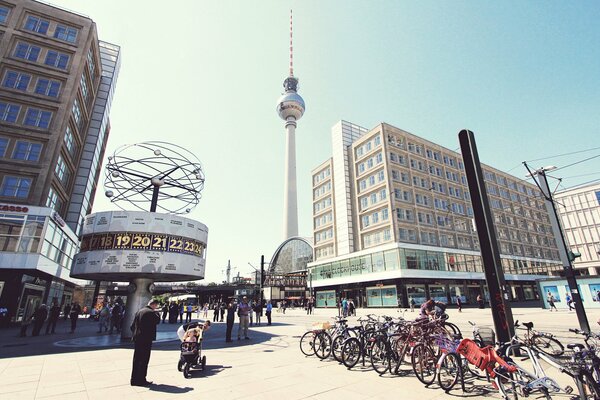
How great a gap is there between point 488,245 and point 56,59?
41532 mm

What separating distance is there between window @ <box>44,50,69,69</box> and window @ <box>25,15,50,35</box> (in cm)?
264

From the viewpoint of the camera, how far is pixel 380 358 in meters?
8.62

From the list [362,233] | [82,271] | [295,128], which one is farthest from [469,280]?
[295,128]

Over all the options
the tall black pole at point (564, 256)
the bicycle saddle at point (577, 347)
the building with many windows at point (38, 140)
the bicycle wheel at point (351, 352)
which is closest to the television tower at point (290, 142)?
the building with many windows at point (38, 140)

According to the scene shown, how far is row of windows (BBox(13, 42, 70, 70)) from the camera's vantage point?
2978 centimetres

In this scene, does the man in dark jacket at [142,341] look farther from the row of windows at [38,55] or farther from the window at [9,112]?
the row of windows at [38,55]

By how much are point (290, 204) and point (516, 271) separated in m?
56.6

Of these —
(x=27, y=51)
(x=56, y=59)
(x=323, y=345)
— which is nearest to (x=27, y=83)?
(x=27, y=51)

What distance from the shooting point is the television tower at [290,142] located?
88.6 m

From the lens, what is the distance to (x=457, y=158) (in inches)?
2217

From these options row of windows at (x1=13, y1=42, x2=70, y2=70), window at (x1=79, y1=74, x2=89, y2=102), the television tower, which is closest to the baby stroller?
row of windows at (x1=13, y1=42, x2=70, y2=70)

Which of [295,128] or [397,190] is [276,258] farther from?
[295,128]

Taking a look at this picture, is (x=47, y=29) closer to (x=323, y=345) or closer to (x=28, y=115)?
(x=28, y=115)

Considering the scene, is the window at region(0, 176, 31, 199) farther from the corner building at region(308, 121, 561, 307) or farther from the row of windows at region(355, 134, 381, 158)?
the row of windows at region(355, 134, 381, 158)
